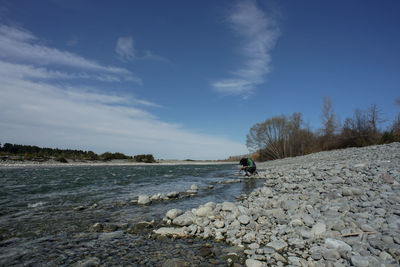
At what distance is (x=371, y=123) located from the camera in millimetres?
18969

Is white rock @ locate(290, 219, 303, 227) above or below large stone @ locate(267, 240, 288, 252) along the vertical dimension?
above

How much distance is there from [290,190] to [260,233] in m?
3.93

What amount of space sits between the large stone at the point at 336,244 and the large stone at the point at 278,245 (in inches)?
26.9

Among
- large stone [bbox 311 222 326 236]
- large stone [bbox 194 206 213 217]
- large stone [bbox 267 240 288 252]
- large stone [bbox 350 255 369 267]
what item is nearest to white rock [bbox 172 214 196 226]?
large stone [bbox 194 206 213 217]

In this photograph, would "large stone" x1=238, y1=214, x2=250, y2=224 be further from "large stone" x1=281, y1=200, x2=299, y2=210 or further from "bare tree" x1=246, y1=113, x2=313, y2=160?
"bare tree" x1=246, y1=113, x2=313, y2=160

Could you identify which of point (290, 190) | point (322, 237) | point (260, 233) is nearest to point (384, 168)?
point (290, 190)

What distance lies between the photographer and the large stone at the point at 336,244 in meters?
3.05

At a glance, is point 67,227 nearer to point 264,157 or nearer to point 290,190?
point 290,190

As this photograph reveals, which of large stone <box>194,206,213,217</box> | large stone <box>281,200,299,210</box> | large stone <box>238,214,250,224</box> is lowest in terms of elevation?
large stone <box>194,206,213,217</box>

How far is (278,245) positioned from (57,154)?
223 ft

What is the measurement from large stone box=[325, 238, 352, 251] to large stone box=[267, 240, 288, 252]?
68cm

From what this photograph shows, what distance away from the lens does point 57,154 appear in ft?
184

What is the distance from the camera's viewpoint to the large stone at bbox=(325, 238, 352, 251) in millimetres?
3047

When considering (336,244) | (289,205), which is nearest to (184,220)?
(289,205)
